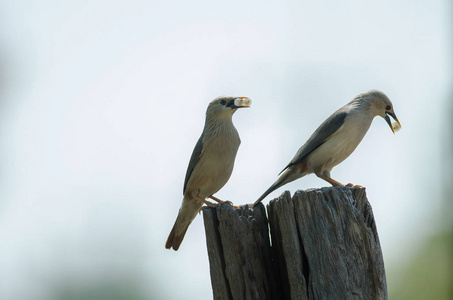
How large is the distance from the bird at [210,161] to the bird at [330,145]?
1.99 feet

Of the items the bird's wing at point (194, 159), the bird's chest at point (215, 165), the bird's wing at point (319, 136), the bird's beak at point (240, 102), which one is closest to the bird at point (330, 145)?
the bird's wing at point (319, 136)

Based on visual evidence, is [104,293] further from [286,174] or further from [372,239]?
[372,239]

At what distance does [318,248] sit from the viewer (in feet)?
11.8

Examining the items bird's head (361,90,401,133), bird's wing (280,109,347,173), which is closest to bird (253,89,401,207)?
bird's wing (280,109,347,173)

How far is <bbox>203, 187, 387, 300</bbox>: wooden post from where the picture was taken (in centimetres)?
355

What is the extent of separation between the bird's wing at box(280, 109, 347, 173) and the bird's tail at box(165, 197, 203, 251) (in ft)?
3.69

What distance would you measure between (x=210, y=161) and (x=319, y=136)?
3.67 ft

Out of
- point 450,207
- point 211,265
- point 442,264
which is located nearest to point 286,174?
point 211,265

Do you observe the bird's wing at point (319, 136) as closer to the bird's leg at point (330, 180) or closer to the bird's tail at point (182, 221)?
the bird's leg at point (330, 180)

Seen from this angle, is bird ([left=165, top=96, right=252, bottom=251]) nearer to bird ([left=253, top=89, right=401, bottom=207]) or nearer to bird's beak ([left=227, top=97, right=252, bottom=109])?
bird's beak ([left=227, top=97, right=252, bottom=109])

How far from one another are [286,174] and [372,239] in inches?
97.6

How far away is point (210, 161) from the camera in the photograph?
6.28m

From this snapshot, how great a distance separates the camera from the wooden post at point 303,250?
3.55 meters

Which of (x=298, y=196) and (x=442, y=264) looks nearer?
(x=298, y=196)
